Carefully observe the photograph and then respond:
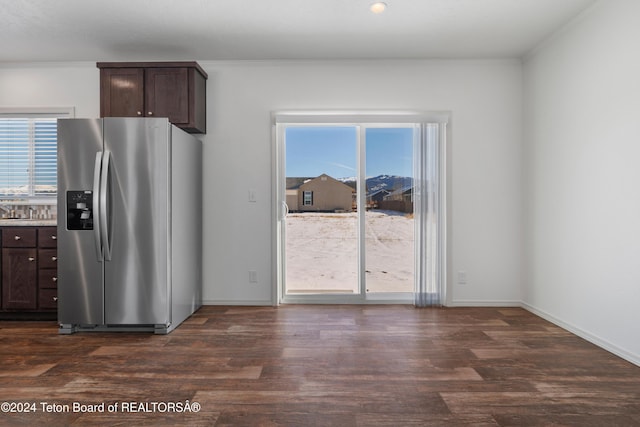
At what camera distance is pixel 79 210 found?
3.16 m

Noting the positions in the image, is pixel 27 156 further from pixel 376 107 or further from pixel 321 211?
pixel 376 107

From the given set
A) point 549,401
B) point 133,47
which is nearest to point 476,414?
point 549,401

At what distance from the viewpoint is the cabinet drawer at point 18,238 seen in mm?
3506

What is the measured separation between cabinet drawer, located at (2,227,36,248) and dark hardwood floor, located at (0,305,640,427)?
0.72m

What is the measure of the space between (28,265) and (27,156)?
1.35 m

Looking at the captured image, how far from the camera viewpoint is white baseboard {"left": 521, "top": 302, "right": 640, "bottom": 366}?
8.55ft

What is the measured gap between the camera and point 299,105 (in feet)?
13.3

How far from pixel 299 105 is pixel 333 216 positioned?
4.05 ft

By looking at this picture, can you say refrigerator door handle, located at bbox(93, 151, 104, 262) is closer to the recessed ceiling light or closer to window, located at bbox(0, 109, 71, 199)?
window, located at bbox(0, 109, 71, 199)

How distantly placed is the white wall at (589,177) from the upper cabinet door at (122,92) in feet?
12.5

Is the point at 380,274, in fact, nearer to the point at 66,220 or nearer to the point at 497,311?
the point at 497,311

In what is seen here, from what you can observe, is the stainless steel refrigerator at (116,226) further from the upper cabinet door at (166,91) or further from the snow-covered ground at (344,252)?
the snow-covered ground at (344,252)

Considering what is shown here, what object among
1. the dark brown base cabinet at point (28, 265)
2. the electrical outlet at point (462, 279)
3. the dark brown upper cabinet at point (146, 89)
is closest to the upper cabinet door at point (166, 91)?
the dark brown upper cabinet at point (146, 89)

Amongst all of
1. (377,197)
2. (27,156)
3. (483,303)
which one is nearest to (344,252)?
(377,197)
